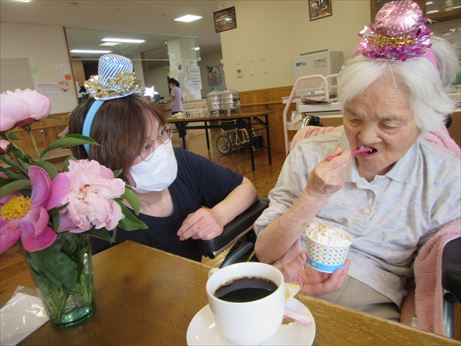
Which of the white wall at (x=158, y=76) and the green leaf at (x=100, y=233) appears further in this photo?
the white wall at (x=158, y=76)

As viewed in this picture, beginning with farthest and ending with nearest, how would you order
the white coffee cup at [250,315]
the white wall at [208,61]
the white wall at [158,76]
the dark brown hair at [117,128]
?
1. the white wall at [208,61]
2. the white wall at [158,76]
3. the dark brown hair at [117,128]
4. the white coffee cup at [250,315]

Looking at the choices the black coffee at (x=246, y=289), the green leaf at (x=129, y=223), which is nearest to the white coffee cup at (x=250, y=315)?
the black coffee at (x=246, y=289)

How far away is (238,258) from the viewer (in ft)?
3.32

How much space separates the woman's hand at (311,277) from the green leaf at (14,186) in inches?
25.1

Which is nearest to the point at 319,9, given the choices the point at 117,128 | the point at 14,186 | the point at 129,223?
the point at 117,128

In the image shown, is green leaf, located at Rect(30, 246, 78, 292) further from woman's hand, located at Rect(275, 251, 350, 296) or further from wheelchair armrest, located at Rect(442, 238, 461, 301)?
wheelchair armrest, located at Rect(442, 238, 461, 301)

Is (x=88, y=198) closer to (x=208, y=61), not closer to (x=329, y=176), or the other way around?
(x=329, y=176)

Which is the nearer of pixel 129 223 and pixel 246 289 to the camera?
pixel 246 289

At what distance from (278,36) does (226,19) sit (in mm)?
1127

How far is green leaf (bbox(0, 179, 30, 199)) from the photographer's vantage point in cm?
47

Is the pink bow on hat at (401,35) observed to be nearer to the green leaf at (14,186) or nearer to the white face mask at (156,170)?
the white face mask at (156,170)

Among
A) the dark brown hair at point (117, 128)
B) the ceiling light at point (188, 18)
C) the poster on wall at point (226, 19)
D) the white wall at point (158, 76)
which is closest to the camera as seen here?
the dark brown hair at point (117, 128)

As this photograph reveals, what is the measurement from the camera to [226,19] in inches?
232

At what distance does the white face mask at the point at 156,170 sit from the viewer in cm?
105
